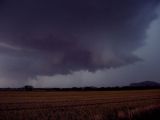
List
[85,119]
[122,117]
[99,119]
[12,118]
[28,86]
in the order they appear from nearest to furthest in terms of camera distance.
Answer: [99,119] < [122,117] < [85,119] < [12,118] < [28,86]

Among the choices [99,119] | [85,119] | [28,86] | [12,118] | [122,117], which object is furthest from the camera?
[28,86]

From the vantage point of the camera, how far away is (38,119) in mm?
18484

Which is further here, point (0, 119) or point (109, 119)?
point (0, 119)

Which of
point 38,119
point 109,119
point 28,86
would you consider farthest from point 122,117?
point 28,86

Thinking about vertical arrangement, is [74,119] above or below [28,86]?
below

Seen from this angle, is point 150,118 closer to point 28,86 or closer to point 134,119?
point 134,119

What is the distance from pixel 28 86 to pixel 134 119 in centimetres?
16298

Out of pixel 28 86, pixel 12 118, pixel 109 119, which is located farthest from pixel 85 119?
pixel 28 86

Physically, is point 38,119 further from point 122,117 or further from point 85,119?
point 122,117

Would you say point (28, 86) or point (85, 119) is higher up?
point (28, 86)

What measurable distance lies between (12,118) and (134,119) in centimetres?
987

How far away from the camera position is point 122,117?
16.7 meters

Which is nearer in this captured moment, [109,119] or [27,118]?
[109,119]

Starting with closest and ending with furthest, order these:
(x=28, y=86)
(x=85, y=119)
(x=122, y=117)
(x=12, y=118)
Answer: (x=122, y=117) → (x=85, y=119) → (x=12, y=118) → (x=28, y=86)
